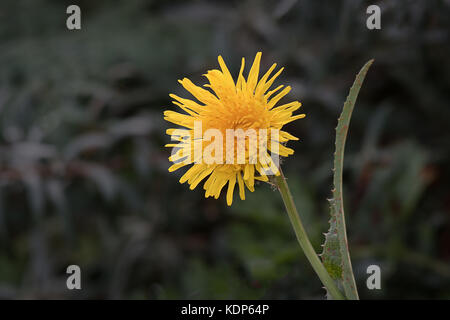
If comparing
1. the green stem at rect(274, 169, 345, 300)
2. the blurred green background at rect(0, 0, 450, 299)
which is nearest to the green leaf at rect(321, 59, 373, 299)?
the green stem at rect(274, 169, 345, 300)

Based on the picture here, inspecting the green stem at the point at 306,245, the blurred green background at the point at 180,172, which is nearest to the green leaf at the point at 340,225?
the green stem at the point at 306,245

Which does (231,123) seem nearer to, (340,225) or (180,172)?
(340,225)

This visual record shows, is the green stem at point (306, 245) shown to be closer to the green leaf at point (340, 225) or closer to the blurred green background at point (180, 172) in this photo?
the green leaf at point (340, 225)

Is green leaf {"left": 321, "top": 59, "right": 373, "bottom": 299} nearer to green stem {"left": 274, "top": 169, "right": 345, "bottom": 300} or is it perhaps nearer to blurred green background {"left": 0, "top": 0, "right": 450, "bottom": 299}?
green stem {"left": 274, "top": 169, "right": 345, "bottom": 300}

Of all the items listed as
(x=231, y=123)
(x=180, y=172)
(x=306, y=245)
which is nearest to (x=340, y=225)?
(x=306, y=245)

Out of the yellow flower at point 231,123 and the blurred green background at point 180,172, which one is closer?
the yellow flower at point 231,123
